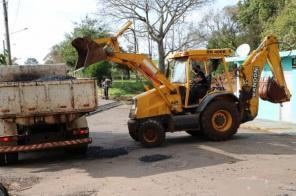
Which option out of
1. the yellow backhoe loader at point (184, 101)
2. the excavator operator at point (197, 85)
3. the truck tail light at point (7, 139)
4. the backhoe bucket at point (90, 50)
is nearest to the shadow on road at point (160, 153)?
the yellow backhoe loader at point (184, 101)

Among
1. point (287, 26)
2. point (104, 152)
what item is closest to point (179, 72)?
point (104, 152)

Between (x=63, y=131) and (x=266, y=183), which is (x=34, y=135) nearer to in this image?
(x=63, y=131)

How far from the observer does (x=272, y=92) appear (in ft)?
49.8

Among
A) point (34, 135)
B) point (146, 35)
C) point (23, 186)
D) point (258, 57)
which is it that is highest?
point (146, 35)

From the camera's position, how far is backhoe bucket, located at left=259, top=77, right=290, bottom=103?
15.1 metres

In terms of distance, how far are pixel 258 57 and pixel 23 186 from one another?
8.13 meters

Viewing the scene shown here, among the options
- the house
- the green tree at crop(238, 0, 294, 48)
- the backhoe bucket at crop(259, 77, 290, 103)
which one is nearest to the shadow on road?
the backhoe bucket at crop(259, 77, 290, 103)

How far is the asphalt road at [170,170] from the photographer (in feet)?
29.9

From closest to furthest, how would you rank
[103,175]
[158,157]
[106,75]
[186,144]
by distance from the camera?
[103,175] < [158,157] < [186,144] < [106,75]

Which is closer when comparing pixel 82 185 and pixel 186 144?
pixel 82 185

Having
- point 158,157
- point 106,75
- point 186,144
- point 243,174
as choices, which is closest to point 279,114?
point 186,144

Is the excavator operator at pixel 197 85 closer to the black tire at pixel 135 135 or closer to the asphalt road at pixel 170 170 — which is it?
the asphalt road at pixel 170 170

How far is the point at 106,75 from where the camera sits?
179ft

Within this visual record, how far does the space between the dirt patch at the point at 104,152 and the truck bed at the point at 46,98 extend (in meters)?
1.56
